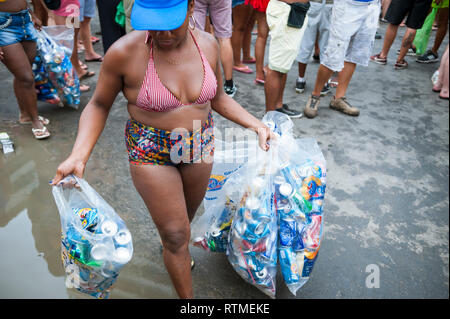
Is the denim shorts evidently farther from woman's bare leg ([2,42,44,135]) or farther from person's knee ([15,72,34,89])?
person's knee ([15,72,34,89])

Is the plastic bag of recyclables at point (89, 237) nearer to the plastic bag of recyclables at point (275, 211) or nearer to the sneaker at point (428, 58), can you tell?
the plastic bag of recyclables at point (275, 211)

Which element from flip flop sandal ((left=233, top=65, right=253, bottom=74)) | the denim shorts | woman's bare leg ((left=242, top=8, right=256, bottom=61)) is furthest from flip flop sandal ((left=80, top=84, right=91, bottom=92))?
woman's bare leg ((left=242, top=8, right=256, bottom=61))

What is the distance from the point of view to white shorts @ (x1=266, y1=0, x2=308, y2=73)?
3270 millimetres

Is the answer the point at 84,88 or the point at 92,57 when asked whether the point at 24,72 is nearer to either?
the point at 84,88

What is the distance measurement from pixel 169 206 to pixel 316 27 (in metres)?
3.30

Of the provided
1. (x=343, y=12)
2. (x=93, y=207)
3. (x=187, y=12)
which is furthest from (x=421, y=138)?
(x=93, y=207)

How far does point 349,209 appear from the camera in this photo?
2.70 m

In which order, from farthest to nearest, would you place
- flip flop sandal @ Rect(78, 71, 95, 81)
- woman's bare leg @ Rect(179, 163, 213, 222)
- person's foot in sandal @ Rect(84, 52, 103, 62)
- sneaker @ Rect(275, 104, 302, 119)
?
person's foot in sandal @ Rect(84, 52, 103, 62), flip flop sandal @ Rect(78, 71, 95, 81), sneaker @ Rect(275, 104, 302, 119), woman's bare leg @ Rect(179, 163, 213, 222)

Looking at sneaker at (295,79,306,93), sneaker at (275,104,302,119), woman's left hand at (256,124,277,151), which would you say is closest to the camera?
woman's left hand at (256,124,277,151)

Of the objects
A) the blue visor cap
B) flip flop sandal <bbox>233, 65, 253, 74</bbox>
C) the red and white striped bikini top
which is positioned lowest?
flip flop sandal <bbox>233, 65, 253, 74</bbox>

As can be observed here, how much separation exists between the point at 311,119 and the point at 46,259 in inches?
114

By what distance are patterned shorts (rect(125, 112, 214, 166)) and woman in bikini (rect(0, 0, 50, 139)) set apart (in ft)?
6.31

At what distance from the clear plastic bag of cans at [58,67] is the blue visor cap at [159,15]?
2243 mm

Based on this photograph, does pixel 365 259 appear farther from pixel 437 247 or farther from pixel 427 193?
pixel 427 193
